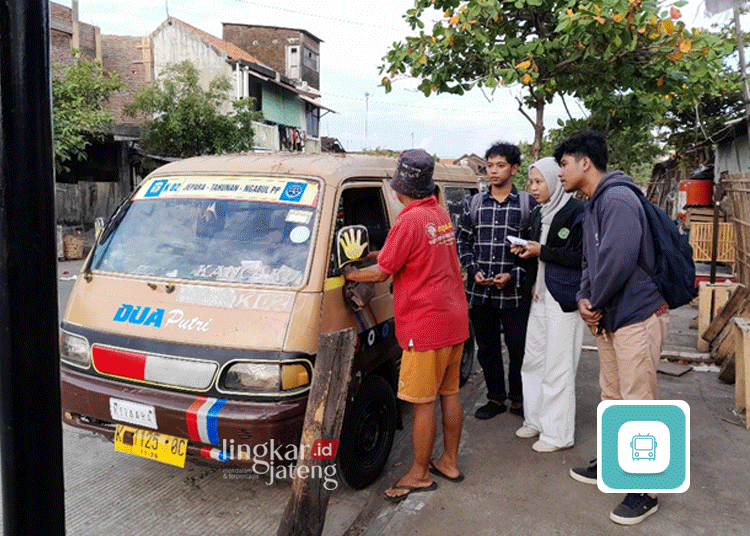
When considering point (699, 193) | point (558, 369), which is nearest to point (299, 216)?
point (558, 369)

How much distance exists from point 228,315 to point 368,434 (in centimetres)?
115

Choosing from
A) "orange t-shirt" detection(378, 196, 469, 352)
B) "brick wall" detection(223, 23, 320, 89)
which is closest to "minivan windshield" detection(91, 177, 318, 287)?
"orange t-shirt" detection(378, 196, 469, 352)

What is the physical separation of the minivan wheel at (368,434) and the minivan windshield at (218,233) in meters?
0.83

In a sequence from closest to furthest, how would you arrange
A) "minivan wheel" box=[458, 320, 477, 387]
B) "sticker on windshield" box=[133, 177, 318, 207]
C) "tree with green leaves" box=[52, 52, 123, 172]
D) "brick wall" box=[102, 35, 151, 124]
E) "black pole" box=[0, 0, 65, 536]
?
"black pole" box=[0, 0, 65, 536], "sticker on windshield" box=[133, 177, 318, 207], "minivan wheel" box=[458, 320, 477, 387], "tree with green leaves" box=[52, 52, 123, 172], "brick wall" box=[102, 35, 151, 124]

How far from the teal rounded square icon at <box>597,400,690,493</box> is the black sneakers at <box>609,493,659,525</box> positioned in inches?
5.8

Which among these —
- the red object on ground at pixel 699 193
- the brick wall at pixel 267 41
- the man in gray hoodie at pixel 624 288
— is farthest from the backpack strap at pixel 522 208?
the brick wall at pixel 267 41

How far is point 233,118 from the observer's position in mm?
→ 19375

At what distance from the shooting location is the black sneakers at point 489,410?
15.1 ft

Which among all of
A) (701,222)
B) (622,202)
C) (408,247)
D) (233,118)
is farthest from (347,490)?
(233,118)

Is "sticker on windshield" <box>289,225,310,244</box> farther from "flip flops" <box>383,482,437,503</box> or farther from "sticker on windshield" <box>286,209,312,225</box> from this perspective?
"flip flops" <box>383,482,437,503</box>

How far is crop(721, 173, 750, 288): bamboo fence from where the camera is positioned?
6724 millimetres

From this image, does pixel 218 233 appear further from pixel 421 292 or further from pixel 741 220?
pixel 741 220

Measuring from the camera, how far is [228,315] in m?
3.24

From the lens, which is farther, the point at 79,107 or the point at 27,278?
the point at 79,107
